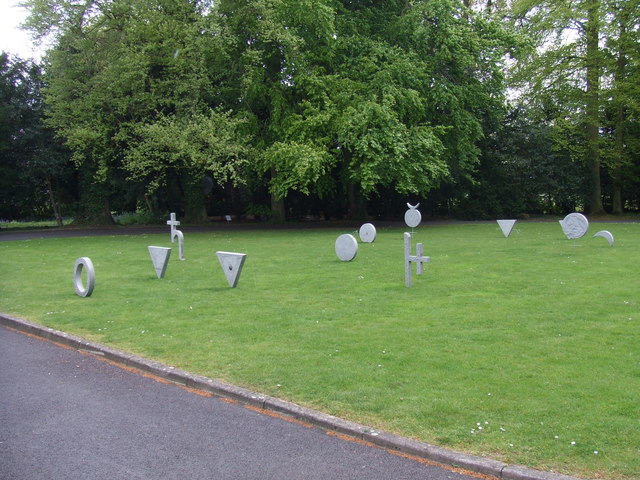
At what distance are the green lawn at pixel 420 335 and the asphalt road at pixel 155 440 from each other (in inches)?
18.4

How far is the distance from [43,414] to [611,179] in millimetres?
38740

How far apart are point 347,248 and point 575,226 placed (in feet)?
28.3

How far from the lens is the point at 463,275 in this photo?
12.3 m

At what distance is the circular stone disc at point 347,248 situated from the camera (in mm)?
14812

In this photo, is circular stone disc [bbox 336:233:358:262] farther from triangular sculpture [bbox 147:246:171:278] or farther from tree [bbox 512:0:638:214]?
tree [bbox 512:0:638:214]

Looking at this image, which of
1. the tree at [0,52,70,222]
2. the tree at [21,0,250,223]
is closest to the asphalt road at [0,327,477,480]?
the tree at [21,0,250,223]

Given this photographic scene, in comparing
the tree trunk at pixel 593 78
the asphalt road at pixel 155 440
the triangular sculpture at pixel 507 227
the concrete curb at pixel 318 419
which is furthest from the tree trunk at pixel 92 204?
the tree trunk at pixel 593 78

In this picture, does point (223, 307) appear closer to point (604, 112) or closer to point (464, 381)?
point (464, 381)

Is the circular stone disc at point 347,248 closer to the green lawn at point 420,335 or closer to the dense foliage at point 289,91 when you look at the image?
the green lawn at point 420,335

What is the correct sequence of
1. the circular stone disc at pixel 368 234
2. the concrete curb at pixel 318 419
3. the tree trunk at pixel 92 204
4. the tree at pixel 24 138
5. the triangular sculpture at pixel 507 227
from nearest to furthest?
the concrete curb at pixel 318 419 → the circular stone disc at pixel 368 234 → the triangular sculpture at pixel 507 227 → the tree at pixel 24 138 → the tree trunk at pixel 92 204

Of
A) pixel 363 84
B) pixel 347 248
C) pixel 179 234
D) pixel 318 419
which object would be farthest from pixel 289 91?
pixel 318 419

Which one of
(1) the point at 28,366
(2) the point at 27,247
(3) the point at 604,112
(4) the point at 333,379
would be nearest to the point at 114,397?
(1) the point at 28,366

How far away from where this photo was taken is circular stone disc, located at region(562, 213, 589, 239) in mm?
18391

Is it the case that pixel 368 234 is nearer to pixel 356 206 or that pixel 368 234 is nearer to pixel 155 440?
pixel 356 206
